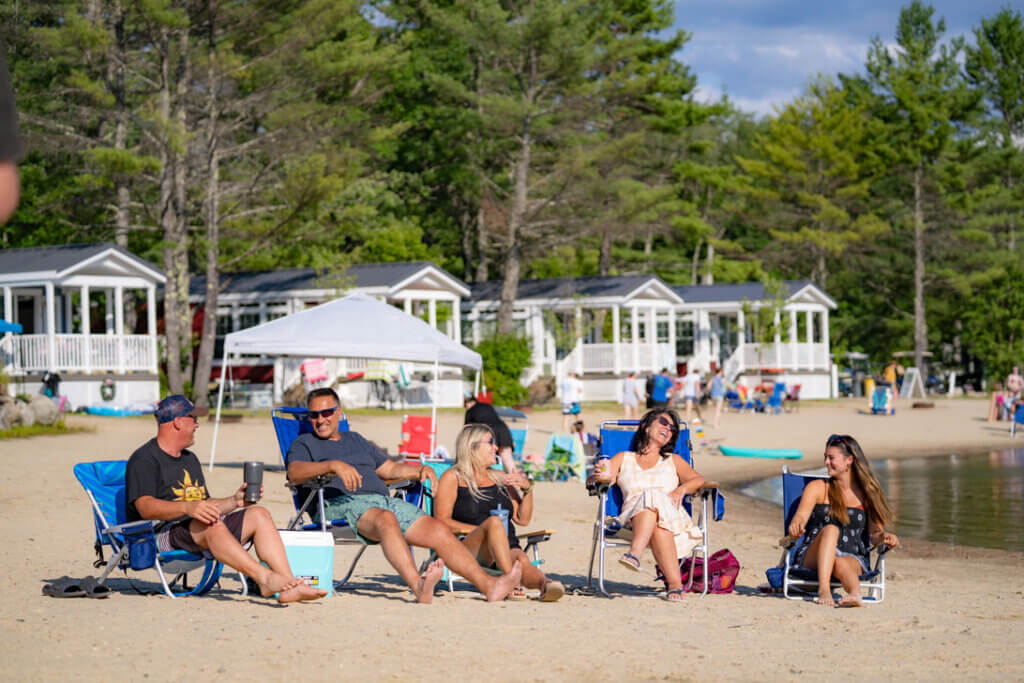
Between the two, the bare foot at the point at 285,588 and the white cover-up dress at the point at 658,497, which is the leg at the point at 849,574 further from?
the bare foot at the point at 285,588

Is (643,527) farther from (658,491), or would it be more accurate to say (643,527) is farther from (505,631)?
(505,631)

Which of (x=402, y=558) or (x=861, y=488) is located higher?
(x=861, y=488)

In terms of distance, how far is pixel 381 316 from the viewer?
15539 millimetres

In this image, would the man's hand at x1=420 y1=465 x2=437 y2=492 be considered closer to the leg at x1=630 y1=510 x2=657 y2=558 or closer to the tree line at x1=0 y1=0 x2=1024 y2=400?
the leg at x1=630 y1=510 x2=657 y2=558

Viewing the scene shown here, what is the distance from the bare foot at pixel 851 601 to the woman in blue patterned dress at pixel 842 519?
0.17ft

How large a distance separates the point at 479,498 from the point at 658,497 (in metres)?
1.05

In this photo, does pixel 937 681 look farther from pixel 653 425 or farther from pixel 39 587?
pixel 39 587

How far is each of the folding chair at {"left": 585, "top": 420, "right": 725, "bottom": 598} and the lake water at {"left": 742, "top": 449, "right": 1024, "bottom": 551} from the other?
4.65 metres

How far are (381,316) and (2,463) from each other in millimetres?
4719

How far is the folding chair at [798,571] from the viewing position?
7.34 metres

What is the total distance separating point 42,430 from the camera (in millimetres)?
18891

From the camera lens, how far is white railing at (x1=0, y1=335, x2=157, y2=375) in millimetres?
25891

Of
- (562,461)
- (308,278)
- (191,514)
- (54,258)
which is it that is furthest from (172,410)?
(308,278)

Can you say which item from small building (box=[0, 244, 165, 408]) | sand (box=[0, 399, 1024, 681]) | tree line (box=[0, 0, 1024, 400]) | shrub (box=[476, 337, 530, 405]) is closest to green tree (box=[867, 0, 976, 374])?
tree line (box=[0, 0, 1024, 400])
